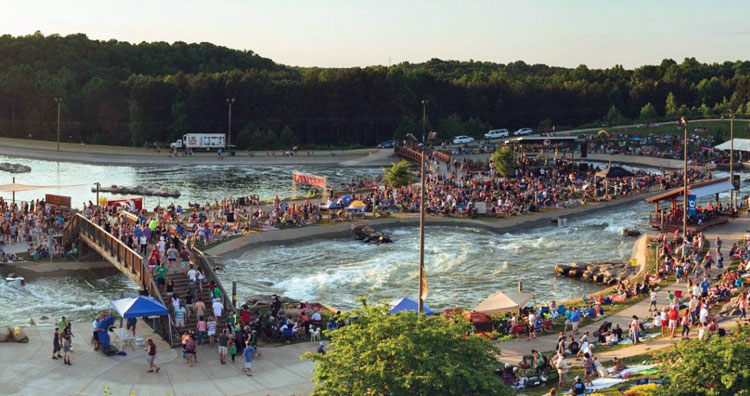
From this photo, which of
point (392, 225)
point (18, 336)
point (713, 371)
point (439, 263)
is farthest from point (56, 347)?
point (392, 225)

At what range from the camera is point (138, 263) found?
31734 millimetres

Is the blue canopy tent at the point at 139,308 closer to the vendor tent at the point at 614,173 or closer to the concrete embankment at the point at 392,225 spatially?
the concrete embankment at the point at 392,225

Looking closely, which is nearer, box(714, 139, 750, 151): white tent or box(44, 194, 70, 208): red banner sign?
box(44, 194, 70, 208): red banner sign

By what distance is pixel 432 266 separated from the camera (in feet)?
139

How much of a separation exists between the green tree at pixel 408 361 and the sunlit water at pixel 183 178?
47.8 meters

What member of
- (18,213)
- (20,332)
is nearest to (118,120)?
(18,213)

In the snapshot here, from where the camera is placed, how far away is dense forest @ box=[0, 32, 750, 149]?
116 metres

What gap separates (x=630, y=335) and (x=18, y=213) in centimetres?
3257

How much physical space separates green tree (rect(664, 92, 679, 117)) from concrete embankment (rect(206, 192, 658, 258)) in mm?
74916

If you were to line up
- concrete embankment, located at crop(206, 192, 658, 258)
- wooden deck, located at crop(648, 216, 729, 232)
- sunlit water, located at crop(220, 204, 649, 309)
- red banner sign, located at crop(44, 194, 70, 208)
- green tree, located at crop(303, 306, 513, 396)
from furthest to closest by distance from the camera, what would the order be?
red banner sign, located at crop(44, 194, 70, 208) < wooden deck, located at crop(648, 216, 729, 232) < concrete embankment, located at crop(206, 192, 658, 258) < sunlit water, located at crop(220, 204, 649, 309) < green tree, located at crop(303, 306, 513, 396)

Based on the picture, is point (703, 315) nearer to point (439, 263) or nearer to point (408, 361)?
point (408, 361)

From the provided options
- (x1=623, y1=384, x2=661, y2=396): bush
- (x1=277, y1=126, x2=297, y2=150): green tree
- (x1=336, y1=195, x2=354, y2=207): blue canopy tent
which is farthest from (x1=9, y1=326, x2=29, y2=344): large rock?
(x1=277, y1=126, x2=297, y2=150): green tree

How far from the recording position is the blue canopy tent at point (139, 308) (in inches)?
1014

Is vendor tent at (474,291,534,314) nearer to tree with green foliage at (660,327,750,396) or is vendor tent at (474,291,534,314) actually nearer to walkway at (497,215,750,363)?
walkway at (497,215,750,363)
